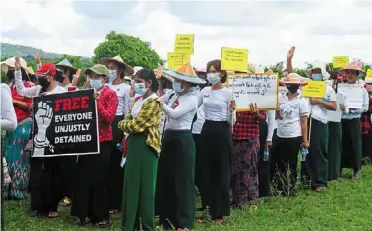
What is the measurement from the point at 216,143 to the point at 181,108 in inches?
35.7

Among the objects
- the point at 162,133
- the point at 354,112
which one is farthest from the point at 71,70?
the point at 354,112

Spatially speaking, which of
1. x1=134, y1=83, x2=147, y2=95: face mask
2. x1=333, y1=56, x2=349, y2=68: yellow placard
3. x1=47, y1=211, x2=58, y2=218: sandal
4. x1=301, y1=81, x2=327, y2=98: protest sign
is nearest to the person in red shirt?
x1=47, y1=211, x2=58, y2=218: sandal

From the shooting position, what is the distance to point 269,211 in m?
8.04

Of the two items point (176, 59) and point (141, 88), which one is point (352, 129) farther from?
point (141, 88)

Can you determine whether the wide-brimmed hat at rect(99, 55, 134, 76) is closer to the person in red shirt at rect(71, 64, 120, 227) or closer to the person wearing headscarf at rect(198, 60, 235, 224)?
the person in red shirt at rect(71, 64, 120, 227)

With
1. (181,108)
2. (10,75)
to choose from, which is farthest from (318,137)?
(10,75)

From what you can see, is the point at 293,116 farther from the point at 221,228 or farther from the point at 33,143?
the point at 33,143

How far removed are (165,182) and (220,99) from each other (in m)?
1.25

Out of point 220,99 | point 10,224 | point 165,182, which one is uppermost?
point 220,99

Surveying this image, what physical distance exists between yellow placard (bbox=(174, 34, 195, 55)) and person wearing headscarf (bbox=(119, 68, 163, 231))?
2.15 meters

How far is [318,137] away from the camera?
10109 millimetres

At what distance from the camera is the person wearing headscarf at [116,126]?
7.98 m

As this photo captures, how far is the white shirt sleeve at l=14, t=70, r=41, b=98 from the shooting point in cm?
799

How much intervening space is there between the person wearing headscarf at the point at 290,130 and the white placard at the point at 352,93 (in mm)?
2043
